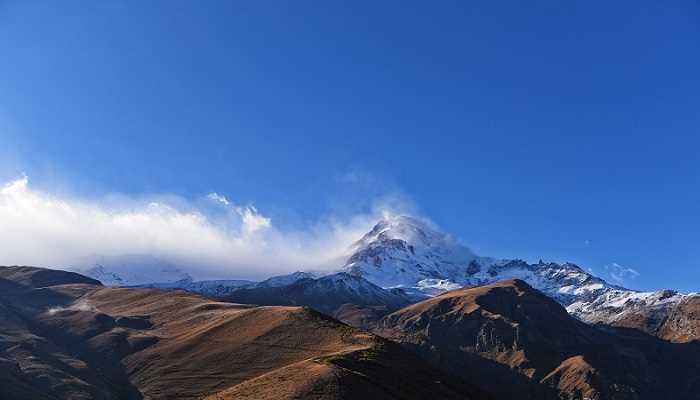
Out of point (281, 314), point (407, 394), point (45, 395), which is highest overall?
point (281, 314)

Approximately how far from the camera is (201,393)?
13125cm

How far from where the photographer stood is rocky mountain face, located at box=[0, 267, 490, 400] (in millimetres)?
102000

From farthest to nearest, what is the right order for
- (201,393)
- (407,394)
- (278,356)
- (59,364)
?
(59,364)
(278,356)
(201,393)
(407,394)

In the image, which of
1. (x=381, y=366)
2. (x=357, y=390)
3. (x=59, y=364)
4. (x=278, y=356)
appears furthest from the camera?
(x=59, y=364)

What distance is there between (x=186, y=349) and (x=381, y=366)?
2561 inches

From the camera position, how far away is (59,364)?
163000 mm

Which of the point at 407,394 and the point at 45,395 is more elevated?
the point at 407,394

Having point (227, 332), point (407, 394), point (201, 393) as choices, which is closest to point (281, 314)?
point (227, 332)

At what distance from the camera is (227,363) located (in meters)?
144

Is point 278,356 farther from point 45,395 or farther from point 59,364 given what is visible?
point 59,364

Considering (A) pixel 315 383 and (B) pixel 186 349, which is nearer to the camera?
(A) pixel 315 383

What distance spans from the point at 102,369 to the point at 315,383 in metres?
96.9

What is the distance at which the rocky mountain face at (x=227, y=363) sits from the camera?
10200 cm

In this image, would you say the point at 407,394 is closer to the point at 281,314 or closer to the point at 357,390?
the point at 357,390
